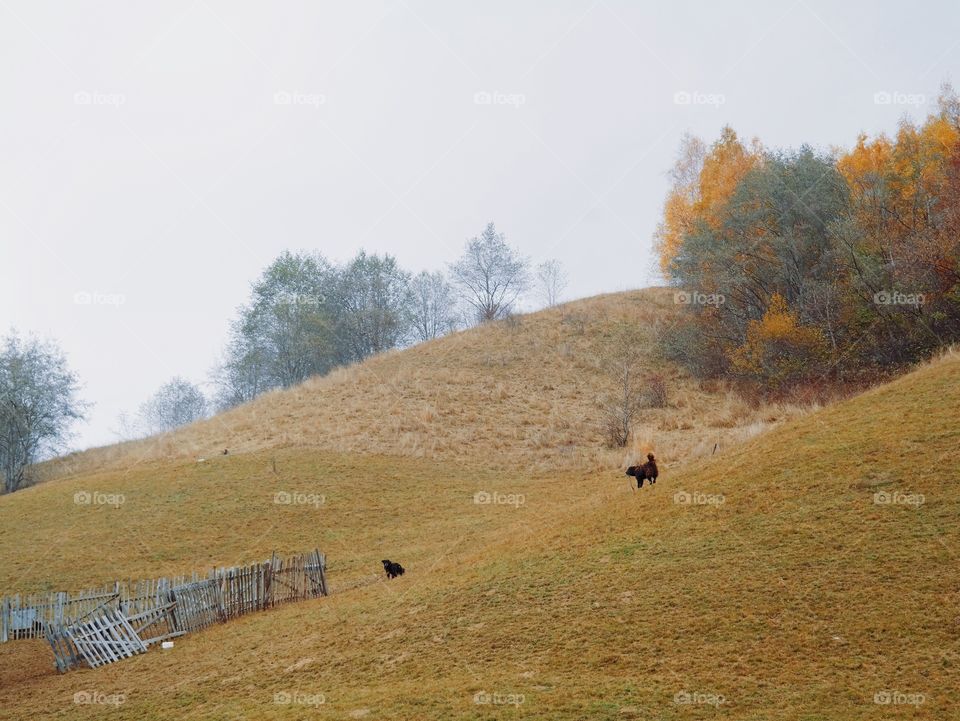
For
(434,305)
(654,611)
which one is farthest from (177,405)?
(654,611)

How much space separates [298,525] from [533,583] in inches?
678

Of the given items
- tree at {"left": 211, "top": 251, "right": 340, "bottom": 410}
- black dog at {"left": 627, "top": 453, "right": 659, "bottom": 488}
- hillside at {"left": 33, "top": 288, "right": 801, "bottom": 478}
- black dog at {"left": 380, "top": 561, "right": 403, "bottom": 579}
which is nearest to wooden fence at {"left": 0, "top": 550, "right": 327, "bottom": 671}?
black dog at {"left": 380, "top": 561, "right": 403, "bottom": 579}

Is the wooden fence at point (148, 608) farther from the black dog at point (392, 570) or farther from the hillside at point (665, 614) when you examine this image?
the black dog at point (392, 570)

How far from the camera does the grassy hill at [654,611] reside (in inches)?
420

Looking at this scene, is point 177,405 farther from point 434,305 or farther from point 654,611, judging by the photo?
point 654,611

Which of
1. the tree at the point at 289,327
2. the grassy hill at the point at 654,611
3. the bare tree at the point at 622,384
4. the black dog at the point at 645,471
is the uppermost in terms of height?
the tree at the point at 289,327

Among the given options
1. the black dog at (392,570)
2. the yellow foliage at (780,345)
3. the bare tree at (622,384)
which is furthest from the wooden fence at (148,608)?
the yellow foliage at (780,345)

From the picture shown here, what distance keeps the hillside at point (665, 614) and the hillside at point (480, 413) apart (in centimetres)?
1134

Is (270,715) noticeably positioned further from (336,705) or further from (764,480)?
(764,480)

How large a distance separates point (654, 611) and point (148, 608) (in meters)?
11.6

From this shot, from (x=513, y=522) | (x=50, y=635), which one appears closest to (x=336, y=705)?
(x=50, y=635)

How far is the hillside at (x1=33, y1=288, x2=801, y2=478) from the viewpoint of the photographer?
4019 cm

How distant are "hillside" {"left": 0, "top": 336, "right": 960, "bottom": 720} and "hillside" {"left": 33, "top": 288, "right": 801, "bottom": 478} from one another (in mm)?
11336

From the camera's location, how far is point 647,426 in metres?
42.6
